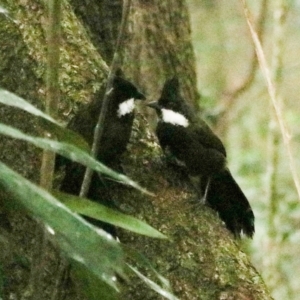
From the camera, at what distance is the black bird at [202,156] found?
280 centimetres

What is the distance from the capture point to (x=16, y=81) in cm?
247

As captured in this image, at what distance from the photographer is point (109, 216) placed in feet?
4.52

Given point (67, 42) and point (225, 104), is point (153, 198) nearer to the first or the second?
point (67, 42)

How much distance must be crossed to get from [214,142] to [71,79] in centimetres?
70

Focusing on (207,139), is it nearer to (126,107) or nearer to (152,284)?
(126,107)

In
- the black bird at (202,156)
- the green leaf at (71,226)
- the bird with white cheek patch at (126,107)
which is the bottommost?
the black bird at (202,156)

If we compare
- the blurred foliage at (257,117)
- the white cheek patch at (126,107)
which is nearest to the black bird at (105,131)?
the white cheek patch at (126,107)

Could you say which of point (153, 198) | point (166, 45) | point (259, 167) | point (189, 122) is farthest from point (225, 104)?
point (153, 198)

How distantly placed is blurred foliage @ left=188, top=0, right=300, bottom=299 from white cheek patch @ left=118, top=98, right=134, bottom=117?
1841 mm

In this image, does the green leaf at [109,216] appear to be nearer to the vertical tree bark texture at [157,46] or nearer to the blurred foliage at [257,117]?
the vertical tree bark texture at [157,46]

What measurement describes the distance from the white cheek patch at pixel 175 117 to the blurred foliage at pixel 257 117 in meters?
1.54

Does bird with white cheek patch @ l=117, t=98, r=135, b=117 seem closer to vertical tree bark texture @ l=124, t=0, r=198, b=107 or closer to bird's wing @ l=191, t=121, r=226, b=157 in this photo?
bird's wing @ l=191, t=121, r=226, b=157

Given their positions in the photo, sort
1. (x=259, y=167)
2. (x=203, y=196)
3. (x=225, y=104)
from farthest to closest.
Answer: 1. (x=259, y=167)
2. (x=225, y=104)
3. (x=203, y=196)

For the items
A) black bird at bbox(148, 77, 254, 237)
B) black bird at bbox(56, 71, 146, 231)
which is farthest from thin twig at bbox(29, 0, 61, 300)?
black bird at bbox(148, 77, 254, 237)
